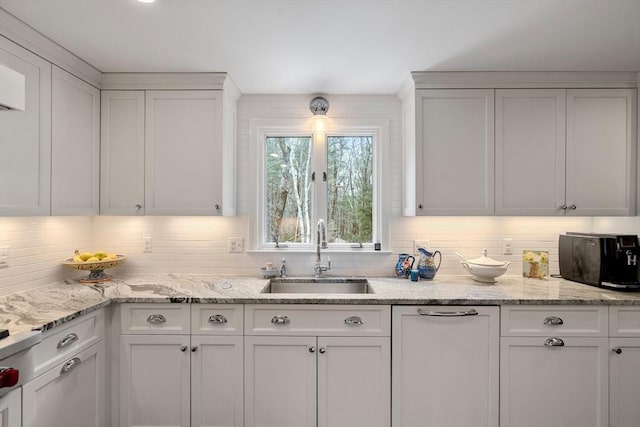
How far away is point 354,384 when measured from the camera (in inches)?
74.0

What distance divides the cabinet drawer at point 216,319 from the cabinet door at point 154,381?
101 millimetres

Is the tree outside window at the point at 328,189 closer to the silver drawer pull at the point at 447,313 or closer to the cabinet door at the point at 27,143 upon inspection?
the silver drawer pull at the point at 447,313

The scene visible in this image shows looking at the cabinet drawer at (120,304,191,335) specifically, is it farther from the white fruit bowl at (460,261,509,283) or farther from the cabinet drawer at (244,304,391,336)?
the white fruit bowl at (460,261,509,283)

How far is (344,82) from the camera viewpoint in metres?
2.36

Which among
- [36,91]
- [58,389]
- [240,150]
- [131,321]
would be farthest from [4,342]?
[240,150]

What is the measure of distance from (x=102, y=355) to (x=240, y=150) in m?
1.62

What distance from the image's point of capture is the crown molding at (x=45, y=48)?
1.61 metres

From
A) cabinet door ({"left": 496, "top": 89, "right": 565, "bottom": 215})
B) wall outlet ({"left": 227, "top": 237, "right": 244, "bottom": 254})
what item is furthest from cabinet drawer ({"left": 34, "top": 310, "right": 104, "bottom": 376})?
cabinet door ({"left": 496, "top": 89, "right": 565, "bottom": 215})

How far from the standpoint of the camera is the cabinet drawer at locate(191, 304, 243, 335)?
1.90 metres

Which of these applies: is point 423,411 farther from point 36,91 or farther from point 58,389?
point 36,91

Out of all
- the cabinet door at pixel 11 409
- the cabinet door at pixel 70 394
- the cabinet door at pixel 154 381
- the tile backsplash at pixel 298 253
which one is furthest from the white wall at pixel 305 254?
the cabinet door at pixel 11 409

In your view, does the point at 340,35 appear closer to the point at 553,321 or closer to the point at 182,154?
the point at 182,154

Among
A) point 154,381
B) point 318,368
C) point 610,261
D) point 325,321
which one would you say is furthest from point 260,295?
point 610,261

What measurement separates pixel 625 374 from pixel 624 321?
30cm
